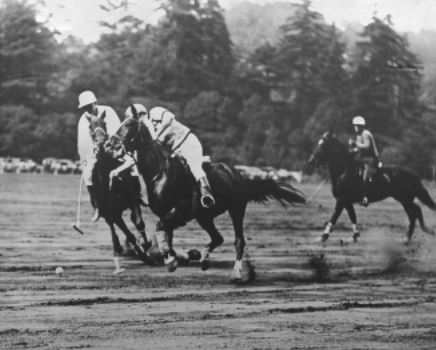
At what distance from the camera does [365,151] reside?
33.7 ft

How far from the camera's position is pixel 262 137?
9477mm

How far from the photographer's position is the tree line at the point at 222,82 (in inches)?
331

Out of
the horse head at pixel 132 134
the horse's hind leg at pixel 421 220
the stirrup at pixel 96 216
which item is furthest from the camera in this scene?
the horse's hind leg at pixel 421 220

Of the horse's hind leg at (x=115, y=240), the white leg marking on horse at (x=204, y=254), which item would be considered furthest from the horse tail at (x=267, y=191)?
the horse's hind leg at (x=115, y=240)

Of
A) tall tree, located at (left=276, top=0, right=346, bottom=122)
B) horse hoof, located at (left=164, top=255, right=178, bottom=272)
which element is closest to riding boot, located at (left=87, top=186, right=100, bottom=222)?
horse hoof, located at (left=164, top=255, right=178, bottom=272)

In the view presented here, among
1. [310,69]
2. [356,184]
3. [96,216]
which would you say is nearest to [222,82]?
[310,69]

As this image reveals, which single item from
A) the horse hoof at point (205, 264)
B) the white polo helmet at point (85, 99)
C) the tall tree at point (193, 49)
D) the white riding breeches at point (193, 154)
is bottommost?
the horse hoof at point (205, 264)

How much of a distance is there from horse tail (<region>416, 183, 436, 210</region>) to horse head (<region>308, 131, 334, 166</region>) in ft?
3.71

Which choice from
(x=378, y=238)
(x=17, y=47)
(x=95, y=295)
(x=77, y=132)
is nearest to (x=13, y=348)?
(x=95, y=295)

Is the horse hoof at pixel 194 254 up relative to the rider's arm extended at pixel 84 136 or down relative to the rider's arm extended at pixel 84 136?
down

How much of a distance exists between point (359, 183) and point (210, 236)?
2802 millimetres

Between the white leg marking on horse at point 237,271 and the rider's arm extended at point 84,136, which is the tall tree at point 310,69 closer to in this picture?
the white leg marking on horse at point 237,271

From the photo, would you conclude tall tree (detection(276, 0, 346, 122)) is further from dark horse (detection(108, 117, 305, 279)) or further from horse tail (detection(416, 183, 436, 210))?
horse tail (detection(416, 183, 436, 210))

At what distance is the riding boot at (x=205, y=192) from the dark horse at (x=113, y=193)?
69 centimetres
